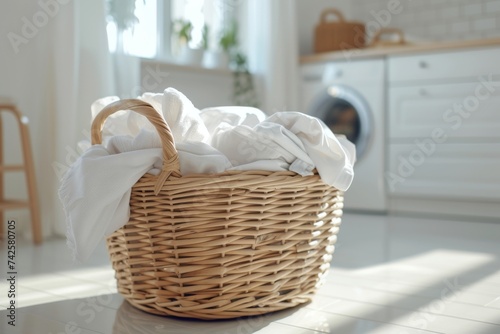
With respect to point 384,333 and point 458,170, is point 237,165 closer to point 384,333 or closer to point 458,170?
point 384,333

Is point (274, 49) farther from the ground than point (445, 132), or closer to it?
farther from the ground

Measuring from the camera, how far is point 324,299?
1474 millimetres

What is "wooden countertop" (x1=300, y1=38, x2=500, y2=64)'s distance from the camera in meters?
3.01

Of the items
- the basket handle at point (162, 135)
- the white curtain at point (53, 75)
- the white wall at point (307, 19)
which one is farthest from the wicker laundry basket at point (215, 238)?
the white wall at point (307, 19)

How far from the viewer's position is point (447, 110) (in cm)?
311

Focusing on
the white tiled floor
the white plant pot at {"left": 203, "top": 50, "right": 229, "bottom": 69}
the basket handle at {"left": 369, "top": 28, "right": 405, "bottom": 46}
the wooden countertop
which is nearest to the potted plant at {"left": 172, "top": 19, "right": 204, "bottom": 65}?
the white plant pot at {"left": 203, "top": 50, "right": 229, "bottom": 69}

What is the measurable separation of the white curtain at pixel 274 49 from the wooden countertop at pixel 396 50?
15 centimetres

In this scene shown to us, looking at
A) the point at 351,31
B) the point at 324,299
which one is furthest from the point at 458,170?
the point at 324,299

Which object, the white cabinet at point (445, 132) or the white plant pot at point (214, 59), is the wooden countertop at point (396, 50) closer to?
the white cabinet at point (445, 132)

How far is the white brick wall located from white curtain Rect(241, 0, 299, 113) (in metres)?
0.65

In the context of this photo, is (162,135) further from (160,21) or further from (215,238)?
(160,21)

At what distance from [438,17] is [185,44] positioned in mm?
1670

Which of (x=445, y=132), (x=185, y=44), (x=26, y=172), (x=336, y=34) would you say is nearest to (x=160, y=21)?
(x=185, y=44)

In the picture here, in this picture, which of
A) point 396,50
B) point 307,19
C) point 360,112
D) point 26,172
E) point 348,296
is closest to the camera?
point 348,296
